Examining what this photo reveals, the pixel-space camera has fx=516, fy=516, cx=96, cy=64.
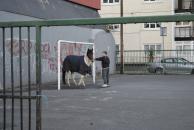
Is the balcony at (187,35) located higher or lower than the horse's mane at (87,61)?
higher

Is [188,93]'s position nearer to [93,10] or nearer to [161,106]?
[161,106]

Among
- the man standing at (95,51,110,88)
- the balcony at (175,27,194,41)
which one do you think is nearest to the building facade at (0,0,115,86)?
the man standing at (95,51,110,88)

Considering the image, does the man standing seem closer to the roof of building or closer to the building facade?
the building facade

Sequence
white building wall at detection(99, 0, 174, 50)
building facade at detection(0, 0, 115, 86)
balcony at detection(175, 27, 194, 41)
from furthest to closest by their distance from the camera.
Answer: white building wall at detection(99, 0, 174, 50) < building facade at detection(0, 0, 115, 86) < balcony at detection(175, 27, 194, 41)

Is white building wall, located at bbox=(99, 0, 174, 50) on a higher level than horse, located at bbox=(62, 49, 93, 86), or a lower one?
higher

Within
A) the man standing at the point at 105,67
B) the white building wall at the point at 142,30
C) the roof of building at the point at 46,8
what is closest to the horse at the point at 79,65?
the man standing at the point at 105,67

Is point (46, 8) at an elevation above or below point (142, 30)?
below

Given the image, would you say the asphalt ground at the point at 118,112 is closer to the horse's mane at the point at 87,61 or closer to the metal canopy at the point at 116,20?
the metal canopy at the point at 116,20

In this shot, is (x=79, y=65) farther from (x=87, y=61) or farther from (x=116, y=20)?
(x=116, y=20)

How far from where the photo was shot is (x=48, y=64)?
2625 centimetres

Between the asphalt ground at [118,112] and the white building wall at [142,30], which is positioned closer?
the asphalt ground at [118,112]

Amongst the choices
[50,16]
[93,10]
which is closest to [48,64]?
[50,16]

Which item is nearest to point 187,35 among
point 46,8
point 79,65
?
point 79,65

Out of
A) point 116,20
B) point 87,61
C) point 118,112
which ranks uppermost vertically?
point 116,20
